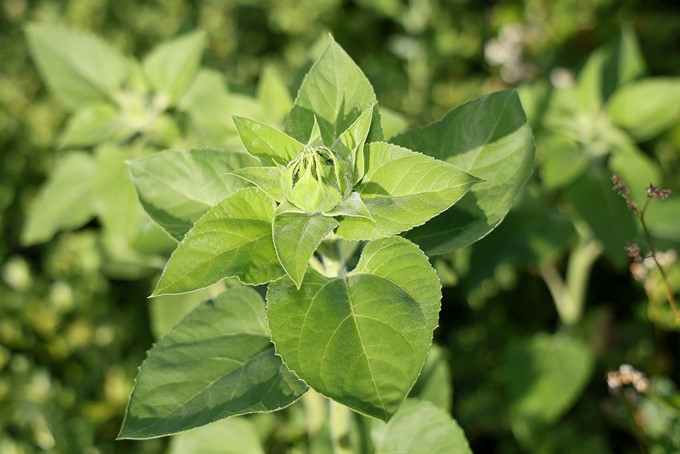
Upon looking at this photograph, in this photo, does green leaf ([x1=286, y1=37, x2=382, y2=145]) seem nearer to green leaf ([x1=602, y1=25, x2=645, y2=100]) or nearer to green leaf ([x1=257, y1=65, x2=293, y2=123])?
green leaf ([x1=257, y1=65, x2=293, y2=123])

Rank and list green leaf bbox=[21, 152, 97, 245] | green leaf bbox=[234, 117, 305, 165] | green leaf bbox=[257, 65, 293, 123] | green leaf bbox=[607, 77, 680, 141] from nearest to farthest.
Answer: green leaf bbox=[234, 117, 305, 165] → green leaf bbox=[257, 65, 293, 123] → green leaf bbox=[607, 77, 680, 141] → green leaf bbox=[21, 152, 97, 245]

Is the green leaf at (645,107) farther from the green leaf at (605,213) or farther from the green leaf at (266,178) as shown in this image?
the green leaf at (266,178)

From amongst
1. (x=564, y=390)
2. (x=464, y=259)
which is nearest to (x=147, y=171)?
(x=464, y=259)

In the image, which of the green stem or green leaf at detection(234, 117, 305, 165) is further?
the green stem

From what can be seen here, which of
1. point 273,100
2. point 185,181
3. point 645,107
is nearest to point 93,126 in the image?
point 273,100

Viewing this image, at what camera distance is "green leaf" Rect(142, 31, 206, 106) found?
175 cm

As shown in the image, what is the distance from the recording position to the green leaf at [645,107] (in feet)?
5.92

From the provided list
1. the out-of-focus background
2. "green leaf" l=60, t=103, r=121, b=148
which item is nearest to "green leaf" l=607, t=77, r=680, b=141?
the out-of-focus background

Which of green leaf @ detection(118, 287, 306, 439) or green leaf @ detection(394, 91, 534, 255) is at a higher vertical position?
green leaf @ detection(394, 91, 534, 255)

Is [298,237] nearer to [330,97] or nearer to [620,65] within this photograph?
[330,97]

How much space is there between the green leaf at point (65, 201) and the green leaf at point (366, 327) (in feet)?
3.81

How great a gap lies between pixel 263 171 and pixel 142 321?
1588mm

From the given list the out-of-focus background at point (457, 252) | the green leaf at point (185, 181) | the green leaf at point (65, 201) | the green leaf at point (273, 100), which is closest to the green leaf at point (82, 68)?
the out-of-focus background at point (457, 252)

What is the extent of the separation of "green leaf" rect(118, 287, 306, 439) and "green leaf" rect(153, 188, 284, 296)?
0.50ft
